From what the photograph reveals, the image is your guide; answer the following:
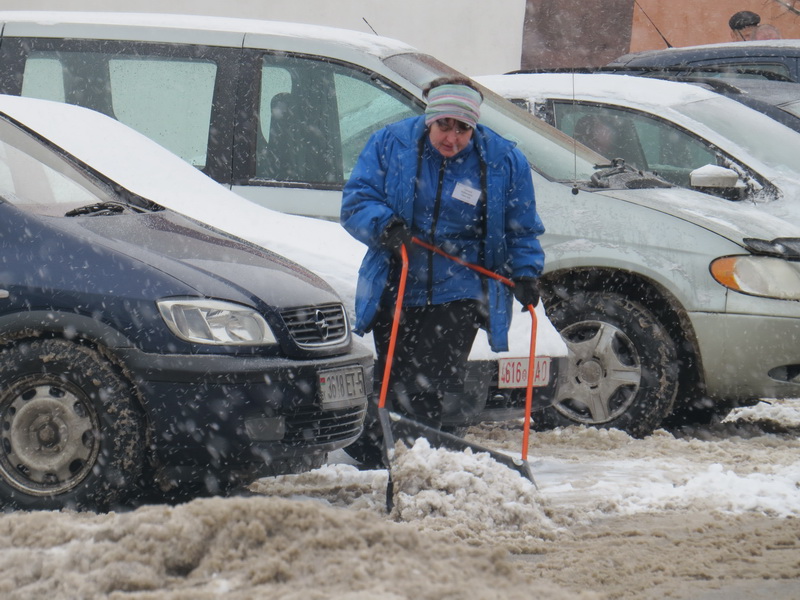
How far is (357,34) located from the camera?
7.41 metres

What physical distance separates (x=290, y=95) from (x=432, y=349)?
6.93ft

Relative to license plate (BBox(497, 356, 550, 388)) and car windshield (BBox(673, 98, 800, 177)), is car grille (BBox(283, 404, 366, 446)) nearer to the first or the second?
license plate (BBox(497, 356, 550, 388))

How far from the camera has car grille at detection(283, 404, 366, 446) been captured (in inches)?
201

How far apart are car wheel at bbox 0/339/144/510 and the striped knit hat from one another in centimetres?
154

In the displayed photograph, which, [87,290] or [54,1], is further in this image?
[54,1]

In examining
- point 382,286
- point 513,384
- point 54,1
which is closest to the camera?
point 382,286

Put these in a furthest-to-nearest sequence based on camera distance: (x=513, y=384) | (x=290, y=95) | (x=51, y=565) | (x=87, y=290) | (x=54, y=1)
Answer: (x=54, y=1) < (x=290, y=95) < (x=513, y=384) < (x=87, y=290) < (x=51, y=565)

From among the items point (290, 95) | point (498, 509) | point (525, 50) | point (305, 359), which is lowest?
point (498, 509)

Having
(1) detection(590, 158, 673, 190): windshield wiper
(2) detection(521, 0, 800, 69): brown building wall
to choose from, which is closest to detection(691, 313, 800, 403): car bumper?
(1) detection(590, 158, 673, 190): windshield wiper

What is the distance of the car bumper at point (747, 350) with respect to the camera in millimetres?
6863

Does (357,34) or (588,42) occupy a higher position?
(588,42)

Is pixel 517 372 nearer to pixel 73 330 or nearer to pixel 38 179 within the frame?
pixel 73 330

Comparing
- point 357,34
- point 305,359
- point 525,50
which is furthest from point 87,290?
point 525,50

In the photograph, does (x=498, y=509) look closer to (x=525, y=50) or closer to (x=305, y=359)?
(x=305, y=359)
